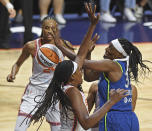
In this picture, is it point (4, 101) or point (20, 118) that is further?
point (4, 101)

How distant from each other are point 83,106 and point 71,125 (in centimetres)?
29

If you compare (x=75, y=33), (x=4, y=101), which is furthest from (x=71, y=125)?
Result: (x=75, y=33)

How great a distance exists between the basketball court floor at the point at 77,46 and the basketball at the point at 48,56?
116 centimetres

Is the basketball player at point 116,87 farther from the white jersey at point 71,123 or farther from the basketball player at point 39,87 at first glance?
the basketball player at point 39,87

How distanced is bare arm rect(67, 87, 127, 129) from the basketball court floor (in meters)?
2.07

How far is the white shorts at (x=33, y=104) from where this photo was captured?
189 inches

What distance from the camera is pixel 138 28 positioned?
37.8ft

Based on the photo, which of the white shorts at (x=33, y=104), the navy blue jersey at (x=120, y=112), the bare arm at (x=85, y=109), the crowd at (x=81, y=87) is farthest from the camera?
the white shorts at (x=33, y=104)

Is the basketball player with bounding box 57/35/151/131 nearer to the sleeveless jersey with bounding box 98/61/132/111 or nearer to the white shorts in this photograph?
the sleeveless jersey with bounding box 98/61/132/111

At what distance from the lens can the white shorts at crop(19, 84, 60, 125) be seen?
479cm

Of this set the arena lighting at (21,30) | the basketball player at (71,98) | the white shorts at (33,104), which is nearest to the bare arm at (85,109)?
the basketball player at (71,98)

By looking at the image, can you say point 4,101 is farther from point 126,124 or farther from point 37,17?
point 37,17

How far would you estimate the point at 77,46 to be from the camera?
9578mm

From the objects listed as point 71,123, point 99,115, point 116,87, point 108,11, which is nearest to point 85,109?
point 99,115
